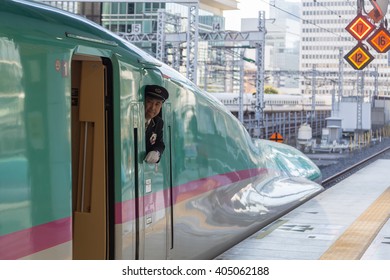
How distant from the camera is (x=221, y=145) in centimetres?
751

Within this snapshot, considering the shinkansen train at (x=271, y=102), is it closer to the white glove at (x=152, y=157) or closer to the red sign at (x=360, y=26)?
the red sign at (x=360, y=26)

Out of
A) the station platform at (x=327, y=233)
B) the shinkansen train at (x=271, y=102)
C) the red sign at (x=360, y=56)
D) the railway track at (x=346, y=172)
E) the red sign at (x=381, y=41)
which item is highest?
the red sign at (x=381, y=41)

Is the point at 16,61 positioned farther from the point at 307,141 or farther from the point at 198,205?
the point at 307,141

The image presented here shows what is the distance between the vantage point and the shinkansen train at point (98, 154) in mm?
3998

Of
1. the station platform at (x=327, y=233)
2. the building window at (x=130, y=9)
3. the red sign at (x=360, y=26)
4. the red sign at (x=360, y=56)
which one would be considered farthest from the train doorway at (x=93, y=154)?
the building window at (x=130, y=9)

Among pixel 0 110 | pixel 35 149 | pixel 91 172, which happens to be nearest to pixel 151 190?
pixel 91 172

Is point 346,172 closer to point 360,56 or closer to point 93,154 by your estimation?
point 360,56

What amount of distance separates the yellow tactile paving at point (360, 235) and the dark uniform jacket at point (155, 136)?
2693mm

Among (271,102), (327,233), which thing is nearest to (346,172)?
(327,233)

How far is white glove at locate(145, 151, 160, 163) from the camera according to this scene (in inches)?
219

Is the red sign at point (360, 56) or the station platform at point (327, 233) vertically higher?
the red sign at point (360, 56)

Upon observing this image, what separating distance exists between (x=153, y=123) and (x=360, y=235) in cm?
405

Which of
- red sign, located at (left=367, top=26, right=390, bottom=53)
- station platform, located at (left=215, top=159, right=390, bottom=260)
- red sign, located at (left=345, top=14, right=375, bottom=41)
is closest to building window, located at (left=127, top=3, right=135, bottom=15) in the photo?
red sign, located at (left=367, top=26, right=390, bottom=53)

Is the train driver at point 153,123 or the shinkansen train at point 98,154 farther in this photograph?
the train driver at point 153,123
